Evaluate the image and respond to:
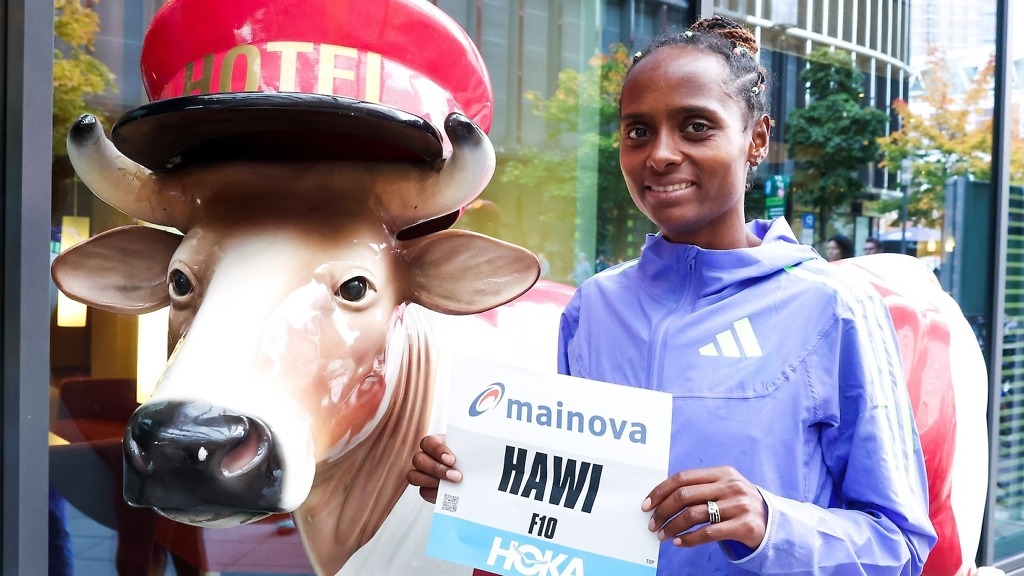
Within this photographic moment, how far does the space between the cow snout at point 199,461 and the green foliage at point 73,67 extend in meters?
2.15

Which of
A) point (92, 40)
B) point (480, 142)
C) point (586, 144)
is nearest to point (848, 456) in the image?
point (480, 142)

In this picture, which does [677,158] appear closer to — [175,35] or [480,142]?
[480,142]

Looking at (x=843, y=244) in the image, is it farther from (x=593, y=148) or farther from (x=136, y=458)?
(x=136, y=458)

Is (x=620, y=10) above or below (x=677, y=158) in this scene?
above

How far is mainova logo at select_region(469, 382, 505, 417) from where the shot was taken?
A: 146 centimetres

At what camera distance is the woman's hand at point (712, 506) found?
1.22 meters

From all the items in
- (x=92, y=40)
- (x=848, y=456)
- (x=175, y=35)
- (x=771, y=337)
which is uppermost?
(x=92, y=40)

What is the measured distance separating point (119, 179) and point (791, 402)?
136cm

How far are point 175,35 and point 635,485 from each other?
1.37m

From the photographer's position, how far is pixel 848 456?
1.39 m

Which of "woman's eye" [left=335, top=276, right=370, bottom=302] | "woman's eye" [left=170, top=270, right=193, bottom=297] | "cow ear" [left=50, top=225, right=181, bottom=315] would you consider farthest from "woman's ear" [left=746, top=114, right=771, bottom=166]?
"cow ear" [left=50, top=225, right=181, bottom=315]

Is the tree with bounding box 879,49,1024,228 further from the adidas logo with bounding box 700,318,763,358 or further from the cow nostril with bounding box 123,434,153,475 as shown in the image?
the cow nostril with bounding box 123,434,153,475

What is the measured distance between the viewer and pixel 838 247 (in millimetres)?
5809

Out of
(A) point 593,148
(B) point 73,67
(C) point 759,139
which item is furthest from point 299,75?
(A) point 593,148
